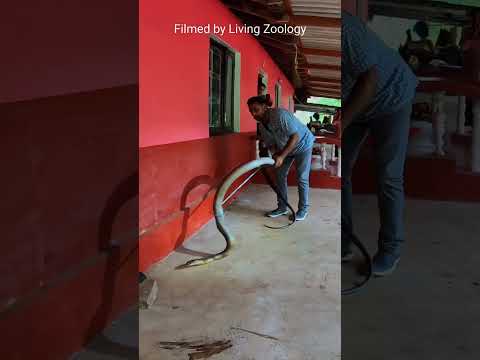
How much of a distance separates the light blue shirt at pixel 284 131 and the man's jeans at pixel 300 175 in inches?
0.5

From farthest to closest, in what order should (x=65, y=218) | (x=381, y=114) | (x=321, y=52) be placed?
(x=65, y=218) < (x=321, y=52) < (x=381, y=114)

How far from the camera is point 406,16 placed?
1.74 feet

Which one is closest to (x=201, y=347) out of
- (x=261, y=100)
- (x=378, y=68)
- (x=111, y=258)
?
(x=111, y=258)

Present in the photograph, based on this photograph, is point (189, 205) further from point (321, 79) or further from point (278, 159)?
point (321, 79)

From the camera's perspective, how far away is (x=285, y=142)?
734mm

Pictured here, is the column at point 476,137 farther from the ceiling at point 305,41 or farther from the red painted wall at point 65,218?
the red painted wall at point 65,218

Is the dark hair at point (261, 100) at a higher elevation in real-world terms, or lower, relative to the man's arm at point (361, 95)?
higher

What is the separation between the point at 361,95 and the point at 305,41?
28 centimetres

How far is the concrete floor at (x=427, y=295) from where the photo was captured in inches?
21.8

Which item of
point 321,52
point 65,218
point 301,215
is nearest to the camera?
point 321,52

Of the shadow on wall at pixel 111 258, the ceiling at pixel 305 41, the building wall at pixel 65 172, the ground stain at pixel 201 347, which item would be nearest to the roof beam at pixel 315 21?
the ceiling at pixel 305 41

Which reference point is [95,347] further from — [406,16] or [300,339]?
[406,16]

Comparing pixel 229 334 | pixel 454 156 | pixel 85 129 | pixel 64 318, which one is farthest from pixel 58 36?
pixel 454 156

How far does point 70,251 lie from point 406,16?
857 mm
